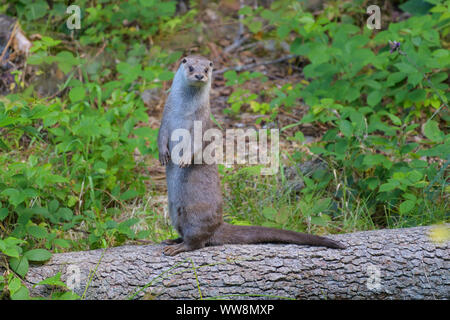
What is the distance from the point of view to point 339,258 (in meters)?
3.66

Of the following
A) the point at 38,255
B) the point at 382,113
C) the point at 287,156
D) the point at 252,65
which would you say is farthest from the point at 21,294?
the point at 252,65

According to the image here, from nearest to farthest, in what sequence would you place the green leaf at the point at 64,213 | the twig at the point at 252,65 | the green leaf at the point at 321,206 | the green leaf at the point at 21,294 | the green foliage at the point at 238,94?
the green leaf at the point at 21,294, the green leaf at the point at 64,213, the green leaf at the point at 321,206, the green foliage at the point at 238,94, the twig at the point at 252,65

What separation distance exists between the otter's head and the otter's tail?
1103mm

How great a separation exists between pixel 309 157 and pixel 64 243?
274 cm

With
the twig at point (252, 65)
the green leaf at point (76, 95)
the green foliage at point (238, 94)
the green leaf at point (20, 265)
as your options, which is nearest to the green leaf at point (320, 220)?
the green foliage at point (238, 94)

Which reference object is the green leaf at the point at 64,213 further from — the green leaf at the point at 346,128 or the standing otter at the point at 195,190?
the green leaf at the point at 346,128

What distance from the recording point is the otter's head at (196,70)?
400cm

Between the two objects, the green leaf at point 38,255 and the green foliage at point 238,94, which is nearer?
the green leaf at point 38,255

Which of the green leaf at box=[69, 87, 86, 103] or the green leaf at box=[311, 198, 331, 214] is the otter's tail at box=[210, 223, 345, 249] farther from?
the green leaf at box=[69, 87, 86, 103]

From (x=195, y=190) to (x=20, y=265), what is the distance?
131cm

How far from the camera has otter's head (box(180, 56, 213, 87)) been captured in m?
4.00

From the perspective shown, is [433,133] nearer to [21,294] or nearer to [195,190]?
[195,190]

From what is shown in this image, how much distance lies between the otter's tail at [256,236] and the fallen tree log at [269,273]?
0.11 metres
